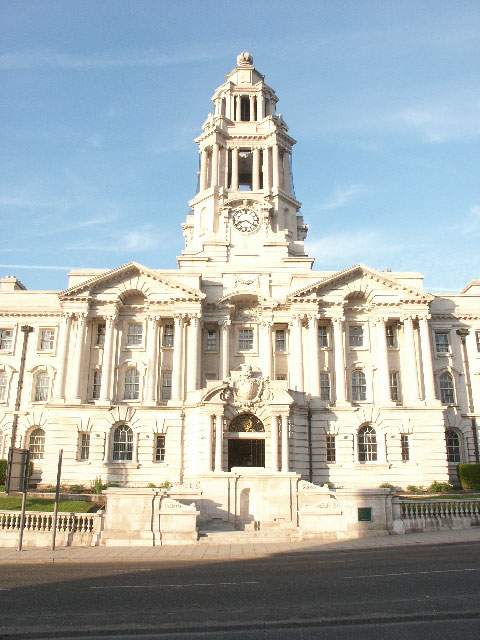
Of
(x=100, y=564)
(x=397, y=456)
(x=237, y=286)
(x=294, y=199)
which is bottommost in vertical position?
(x=100, y=564)

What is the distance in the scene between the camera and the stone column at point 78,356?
144ft

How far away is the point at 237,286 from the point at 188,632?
Answer: 39902 mm

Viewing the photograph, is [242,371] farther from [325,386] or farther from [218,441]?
[325,386]

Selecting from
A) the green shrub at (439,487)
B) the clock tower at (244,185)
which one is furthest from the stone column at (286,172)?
the green shrub at (439,487)

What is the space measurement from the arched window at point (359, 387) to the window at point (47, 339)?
87.0ft

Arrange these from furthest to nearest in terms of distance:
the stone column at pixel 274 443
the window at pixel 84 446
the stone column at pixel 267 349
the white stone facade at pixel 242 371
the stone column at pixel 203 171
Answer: the stone column at pixel 203 171 < the stone column at pixel 267 349 < the window at pixel 84 446 < the white stone facade at pixel 242 371 < the stone column at pixel 274 443

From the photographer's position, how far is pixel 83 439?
43.3 metres

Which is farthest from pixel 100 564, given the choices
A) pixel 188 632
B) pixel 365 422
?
pixel 365 422

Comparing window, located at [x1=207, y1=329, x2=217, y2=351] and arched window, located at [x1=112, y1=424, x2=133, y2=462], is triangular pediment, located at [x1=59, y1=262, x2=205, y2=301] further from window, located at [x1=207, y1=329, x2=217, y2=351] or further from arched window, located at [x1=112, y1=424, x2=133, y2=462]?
arched window, located at [x1=112, y1=424, x2=133, y2=462]

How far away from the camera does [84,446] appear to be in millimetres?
43219

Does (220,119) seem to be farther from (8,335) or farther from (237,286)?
(8,335)

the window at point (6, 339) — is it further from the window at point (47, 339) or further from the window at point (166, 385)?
the window at point (166, 385)

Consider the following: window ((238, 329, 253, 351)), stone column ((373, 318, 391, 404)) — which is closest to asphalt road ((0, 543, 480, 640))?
stone column ((373, 318, 391, 404))

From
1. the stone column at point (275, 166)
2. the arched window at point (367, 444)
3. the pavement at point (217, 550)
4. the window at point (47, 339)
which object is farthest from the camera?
the stone column at point (275, 166)
